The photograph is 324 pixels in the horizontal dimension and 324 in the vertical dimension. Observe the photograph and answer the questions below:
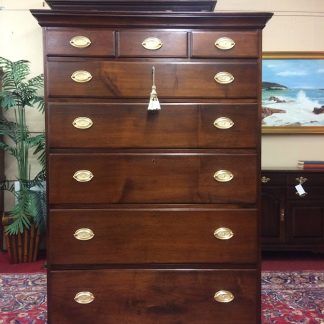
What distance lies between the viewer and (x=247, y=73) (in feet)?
5.98

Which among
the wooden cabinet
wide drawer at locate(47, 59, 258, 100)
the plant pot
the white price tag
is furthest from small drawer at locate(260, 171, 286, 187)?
the plant pot

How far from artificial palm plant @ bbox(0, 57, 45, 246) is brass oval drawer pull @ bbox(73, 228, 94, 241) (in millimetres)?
1618

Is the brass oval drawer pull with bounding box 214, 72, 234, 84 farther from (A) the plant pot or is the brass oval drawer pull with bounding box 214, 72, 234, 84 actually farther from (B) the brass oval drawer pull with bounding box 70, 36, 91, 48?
(A) the plant pot

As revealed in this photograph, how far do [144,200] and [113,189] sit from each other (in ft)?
0.54

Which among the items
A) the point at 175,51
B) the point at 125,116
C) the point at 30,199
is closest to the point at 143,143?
the point at 125,116

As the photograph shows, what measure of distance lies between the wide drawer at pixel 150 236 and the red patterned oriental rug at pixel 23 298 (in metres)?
0.81

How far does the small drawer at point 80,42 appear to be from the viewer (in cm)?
178

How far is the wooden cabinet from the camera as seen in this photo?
3.39 metres

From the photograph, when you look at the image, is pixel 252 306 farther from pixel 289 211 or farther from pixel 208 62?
pixel 289 211

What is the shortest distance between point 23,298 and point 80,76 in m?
1.77

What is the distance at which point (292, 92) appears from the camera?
3.84 m

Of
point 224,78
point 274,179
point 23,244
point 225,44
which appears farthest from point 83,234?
point 274,179

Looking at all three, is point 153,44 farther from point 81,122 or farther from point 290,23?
point 290,23

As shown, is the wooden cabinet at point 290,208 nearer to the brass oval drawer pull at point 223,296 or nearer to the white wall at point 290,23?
the white wall at point 290,23
